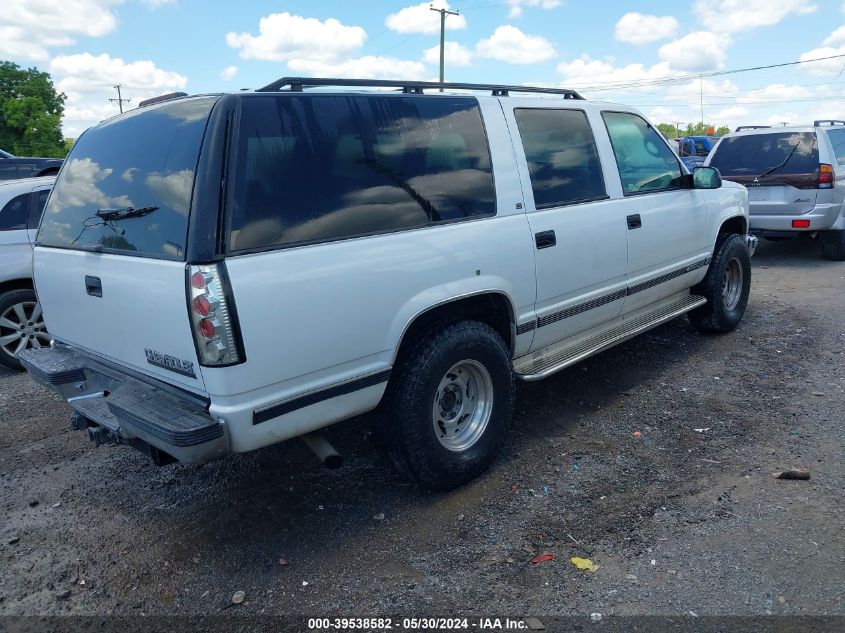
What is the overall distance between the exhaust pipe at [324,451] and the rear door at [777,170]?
27.7 ft

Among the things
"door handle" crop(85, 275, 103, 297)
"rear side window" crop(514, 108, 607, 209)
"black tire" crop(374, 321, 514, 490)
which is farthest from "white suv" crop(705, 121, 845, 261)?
"door handle" crop(85, 275, 103, 297)

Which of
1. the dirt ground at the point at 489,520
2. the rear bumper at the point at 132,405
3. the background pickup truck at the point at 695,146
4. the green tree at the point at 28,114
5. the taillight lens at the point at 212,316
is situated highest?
the green tree at the point at 28,114

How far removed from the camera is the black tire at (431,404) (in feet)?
10.6

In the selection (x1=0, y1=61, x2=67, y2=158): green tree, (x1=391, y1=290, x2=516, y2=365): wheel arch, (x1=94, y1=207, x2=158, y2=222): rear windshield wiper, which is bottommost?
(x1=391, y1=290, x2=516, y2=365): wheel arch

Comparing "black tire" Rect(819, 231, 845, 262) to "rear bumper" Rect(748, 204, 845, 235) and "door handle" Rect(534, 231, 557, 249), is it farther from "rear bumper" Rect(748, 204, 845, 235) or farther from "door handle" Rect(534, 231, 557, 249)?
"door handle" Rect(534, 231, 557, 249)

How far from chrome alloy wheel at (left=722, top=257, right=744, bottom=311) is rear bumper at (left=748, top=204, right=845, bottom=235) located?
3.84 m

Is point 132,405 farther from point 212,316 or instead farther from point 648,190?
point 648,190

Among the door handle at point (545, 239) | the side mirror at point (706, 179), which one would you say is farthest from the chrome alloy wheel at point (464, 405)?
the side mirror at point (706, 179)

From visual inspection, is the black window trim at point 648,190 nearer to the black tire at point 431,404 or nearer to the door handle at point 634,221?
the door handle at point 634,221

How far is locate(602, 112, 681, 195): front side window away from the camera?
183 inches

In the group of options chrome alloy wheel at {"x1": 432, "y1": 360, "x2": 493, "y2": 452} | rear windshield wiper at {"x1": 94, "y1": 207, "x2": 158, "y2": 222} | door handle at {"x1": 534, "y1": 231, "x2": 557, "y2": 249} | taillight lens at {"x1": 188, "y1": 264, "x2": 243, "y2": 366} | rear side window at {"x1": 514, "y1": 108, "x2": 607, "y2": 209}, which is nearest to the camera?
taillight lens at {"x1": 188, "y1": 264, "x2": 243, "y2": 366}

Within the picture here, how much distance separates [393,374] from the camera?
3.28 m

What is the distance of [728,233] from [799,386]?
1.72 meters

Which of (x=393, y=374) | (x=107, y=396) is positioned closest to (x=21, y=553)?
(x=107, y=396)
